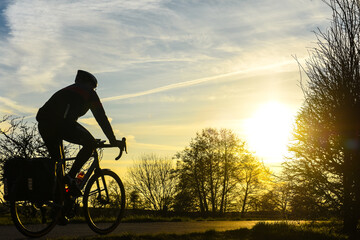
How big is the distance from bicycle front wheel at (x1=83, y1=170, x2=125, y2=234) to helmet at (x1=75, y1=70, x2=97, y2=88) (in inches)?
55.1

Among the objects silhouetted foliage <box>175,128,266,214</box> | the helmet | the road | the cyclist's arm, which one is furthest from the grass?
silhouetted foliage <box>175,128,266,214</box>

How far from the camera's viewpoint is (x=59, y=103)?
5.23 m

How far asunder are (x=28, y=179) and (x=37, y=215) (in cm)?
74

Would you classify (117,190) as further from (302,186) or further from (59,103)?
(302,186)

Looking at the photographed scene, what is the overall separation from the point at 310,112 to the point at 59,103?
1231cm

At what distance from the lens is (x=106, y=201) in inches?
237

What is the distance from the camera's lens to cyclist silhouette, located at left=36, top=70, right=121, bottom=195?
5207 millimetres

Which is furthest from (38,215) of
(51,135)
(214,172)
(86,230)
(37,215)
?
(214,172)

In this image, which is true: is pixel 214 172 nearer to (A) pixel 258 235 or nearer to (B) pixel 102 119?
(A) pixel 258 235

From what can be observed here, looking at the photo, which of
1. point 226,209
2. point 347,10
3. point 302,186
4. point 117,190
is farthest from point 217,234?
point 226,209

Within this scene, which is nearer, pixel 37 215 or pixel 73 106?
pixel 73 106

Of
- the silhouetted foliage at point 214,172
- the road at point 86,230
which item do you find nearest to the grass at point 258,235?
the road at point 86,230

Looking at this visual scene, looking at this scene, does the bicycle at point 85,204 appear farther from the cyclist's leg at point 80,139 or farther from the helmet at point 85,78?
the helmet at point 85,78

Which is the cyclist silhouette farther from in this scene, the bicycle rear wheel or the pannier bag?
the bicycle rear wheel
